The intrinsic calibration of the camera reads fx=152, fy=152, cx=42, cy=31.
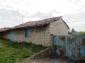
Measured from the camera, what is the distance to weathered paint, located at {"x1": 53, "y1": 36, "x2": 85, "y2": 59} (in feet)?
41.7

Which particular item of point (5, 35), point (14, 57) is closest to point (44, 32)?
point (14, 57)

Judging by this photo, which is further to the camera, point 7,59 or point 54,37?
point 54,37

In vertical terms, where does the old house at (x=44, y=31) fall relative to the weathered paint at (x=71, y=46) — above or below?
above

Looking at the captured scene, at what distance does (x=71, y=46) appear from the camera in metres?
13.6

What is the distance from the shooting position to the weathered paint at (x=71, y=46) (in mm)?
12703

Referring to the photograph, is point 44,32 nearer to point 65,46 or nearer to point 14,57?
point 65,46

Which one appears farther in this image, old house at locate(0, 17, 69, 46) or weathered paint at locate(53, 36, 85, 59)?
old house at locate(0, 17, 69, 46)

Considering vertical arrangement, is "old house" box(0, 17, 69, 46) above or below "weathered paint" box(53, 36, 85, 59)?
above

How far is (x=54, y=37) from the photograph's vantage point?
15789mm

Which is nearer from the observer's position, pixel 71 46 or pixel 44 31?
pixel 71 46

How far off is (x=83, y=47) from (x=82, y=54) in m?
0.62

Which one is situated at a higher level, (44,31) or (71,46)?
(44,31)

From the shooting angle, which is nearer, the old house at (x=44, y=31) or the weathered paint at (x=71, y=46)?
the weathered paint at (x=71, y=46)

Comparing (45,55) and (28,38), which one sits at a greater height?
(28,38)
